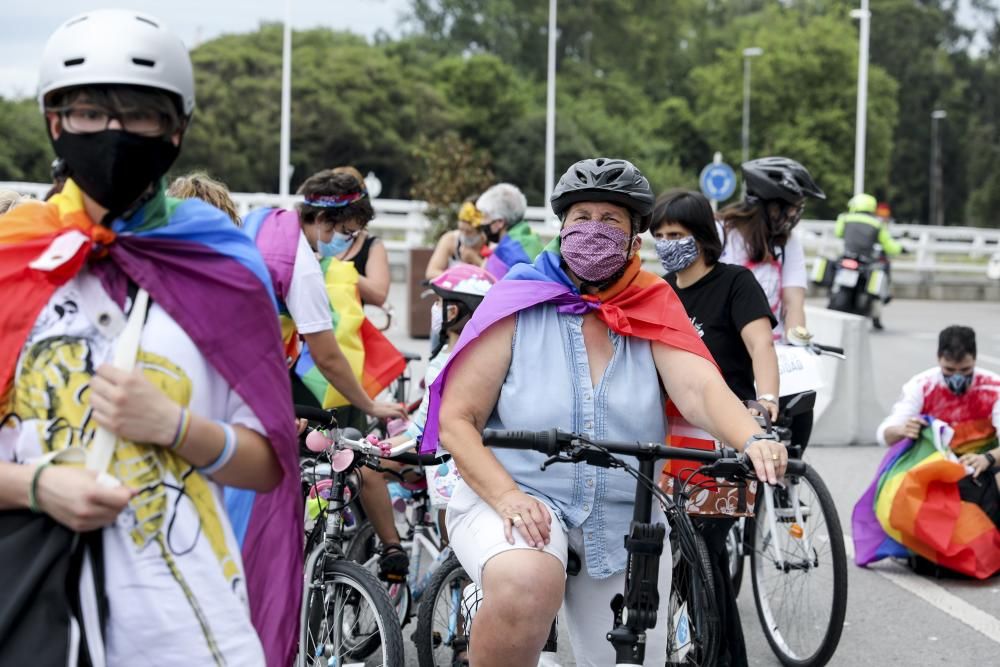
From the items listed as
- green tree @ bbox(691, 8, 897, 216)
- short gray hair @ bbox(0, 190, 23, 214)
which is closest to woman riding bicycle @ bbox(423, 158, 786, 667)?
short gray hair @ bbox(0, 190, 23, 214)

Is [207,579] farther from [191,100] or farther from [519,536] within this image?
[519,536]

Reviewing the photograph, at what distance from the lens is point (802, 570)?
18.5 feet

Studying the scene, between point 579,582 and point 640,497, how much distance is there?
444mm

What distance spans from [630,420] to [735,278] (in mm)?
1746

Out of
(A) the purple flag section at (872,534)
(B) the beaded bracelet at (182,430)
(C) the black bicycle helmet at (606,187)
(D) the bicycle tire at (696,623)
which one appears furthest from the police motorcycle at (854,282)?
(B) the beaded bracelet at (182,430)

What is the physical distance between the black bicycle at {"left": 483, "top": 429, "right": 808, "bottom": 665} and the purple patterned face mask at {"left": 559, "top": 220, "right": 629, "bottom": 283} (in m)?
0.58

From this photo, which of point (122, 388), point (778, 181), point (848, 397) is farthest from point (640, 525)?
point (848, 397)

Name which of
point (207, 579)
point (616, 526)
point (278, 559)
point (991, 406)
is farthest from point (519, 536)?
point (991, 406)

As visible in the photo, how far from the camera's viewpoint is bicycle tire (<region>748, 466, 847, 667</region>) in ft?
17.8

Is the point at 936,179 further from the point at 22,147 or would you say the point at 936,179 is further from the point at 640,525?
the point at 640,525

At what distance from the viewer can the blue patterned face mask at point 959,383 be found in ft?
22.7

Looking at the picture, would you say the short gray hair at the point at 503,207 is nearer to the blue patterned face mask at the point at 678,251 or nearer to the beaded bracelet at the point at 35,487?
the blue patterned face mask at the point at 678,251

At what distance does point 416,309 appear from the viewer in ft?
56.4

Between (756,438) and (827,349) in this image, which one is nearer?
(756,438)
